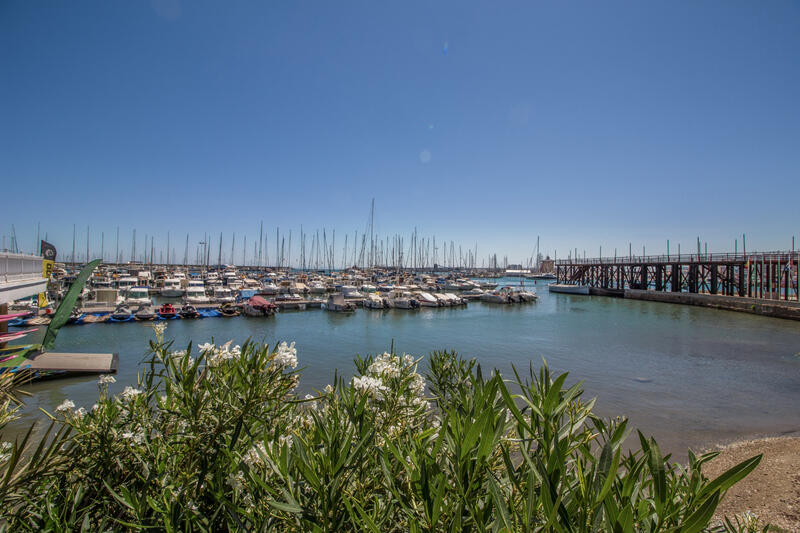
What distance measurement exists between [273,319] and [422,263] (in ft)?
205

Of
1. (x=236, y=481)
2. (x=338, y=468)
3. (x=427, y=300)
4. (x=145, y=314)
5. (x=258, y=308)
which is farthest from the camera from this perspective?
(x=427, y=300)

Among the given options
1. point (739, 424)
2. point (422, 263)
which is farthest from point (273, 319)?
point (422, 263)

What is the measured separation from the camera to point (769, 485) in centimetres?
786

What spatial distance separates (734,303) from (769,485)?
1636 inches

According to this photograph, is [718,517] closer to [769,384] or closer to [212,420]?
[212,420]

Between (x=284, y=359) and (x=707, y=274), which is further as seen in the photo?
(x=707, y=274)

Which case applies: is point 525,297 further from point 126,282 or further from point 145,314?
point 126,282

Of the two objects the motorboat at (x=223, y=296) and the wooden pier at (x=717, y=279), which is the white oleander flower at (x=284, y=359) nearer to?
the motorboat at (x=223, y=296)

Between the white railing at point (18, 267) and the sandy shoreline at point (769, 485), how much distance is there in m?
16.6

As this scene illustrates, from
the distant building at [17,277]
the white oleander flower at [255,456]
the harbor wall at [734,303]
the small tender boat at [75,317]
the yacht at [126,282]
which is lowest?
the small tender boat at [75,317]

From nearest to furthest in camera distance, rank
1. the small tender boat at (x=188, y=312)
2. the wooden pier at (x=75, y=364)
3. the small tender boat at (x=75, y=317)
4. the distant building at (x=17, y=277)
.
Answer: the distant building at (x=17, y=277) → the wooden pier at (x=75, y=364) → the small tender boat at (x=75, y=317) → the small tender boat at (x=188, y=312)

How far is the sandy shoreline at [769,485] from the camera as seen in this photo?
22.4 ft

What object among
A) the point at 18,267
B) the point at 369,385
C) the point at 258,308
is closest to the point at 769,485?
the point at 369,385

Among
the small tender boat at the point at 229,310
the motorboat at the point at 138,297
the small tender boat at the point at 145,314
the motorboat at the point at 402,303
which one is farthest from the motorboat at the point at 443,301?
the motorboat at the point at 138,297
